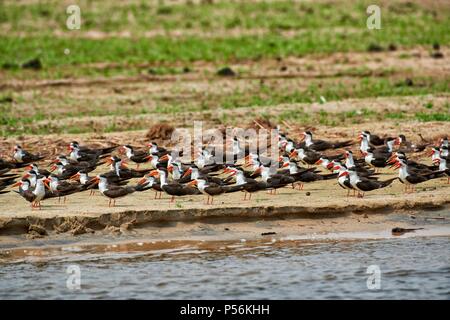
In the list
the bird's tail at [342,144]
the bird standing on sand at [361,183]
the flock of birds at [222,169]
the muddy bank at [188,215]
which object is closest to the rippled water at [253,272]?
the muddy bank at [188,215]

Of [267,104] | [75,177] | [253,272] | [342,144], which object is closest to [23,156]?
[75,177]

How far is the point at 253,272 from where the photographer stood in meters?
13.7

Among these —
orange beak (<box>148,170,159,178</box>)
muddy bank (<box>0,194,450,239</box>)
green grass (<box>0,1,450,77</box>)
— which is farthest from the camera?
green grass (<box>0,1,450,77</box>)

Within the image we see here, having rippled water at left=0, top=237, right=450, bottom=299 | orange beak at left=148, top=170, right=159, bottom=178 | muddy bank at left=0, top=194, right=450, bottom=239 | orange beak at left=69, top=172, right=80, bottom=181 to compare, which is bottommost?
rippled water at left=0, top=237, right=450, bottom=299

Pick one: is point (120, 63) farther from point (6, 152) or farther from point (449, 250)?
point (449, 250)

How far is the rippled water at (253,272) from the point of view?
43.1 feet

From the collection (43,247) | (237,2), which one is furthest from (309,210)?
(237,2)

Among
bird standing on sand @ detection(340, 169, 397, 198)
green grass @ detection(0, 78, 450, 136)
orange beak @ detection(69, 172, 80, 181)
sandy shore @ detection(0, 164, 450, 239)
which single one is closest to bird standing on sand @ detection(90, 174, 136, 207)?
sandy shore @ detection(0, 164, 450, 239)

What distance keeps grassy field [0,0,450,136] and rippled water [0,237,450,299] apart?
7.45 metres

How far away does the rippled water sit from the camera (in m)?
13.1

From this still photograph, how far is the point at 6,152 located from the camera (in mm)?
19781

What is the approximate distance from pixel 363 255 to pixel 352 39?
19404mm

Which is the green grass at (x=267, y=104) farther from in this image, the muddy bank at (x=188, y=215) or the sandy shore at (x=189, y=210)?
the muddy bank at (x=188, y=215)

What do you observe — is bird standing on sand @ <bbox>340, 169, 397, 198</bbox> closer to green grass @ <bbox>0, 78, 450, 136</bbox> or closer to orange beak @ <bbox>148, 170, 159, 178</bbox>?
orange beak @ <bbox>148, 170, 159, 178</bbox>
